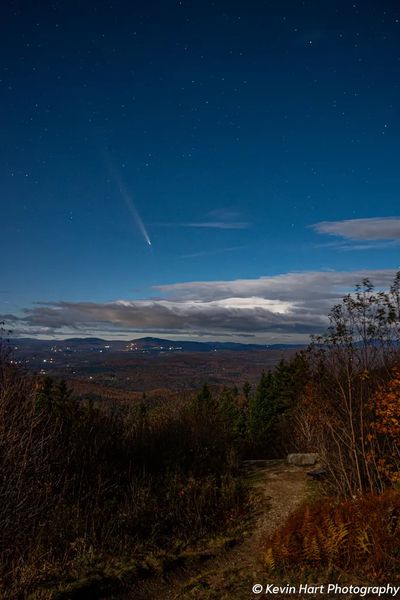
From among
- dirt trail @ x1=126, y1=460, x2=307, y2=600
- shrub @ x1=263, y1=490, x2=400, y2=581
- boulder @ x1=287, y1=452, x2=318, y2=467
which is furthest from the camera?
boulder @ x1=287, y1=452, x2=318, y2=467

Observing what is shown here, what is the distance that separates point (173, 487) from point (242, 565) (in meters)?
5.02

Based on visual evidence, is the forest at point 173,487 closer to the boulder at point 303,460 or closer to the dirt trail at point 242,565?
the dirt trail at point 242,565

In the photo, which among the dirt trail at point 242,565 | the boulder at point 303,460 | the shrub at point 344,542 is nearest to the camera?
the shrub at point 344,542

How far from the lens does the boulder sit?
19.4 meters

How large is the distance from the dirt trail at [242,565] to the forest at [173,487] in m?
0.48

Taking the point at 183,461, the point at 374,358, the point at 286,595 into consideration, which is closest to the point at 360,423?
the point at 374,358

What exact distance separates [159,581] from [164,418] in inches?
487

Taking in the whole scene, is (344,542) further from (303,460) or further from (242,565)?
(303,460)

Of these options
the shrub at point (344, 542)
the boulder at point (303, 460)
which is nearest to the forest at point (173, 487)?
the shrub at point (344, 542)

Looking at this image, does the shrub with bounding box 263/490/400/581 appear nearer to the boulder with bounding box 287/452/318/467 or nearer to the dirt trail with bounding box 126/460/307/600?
the dirt trail with bounding box 126/460/307/600

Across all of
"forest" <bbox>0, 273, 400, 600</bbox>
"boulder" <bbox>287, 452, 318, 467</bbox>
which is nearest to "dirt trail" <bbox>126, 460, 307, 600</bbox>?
"forest" <bbox>0, 273, 400, 600</bbox>

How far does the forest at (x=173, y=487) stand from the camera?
8141 millimetres

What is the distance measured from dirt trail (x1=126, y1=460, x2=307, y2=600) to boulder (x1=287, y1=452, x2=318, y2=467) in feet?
7.34

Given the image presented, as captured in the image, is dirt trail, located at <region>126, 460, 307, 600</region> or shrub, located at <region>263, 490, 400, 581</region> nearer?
shrub, located at <region>263, 490, 400, 581</region>
